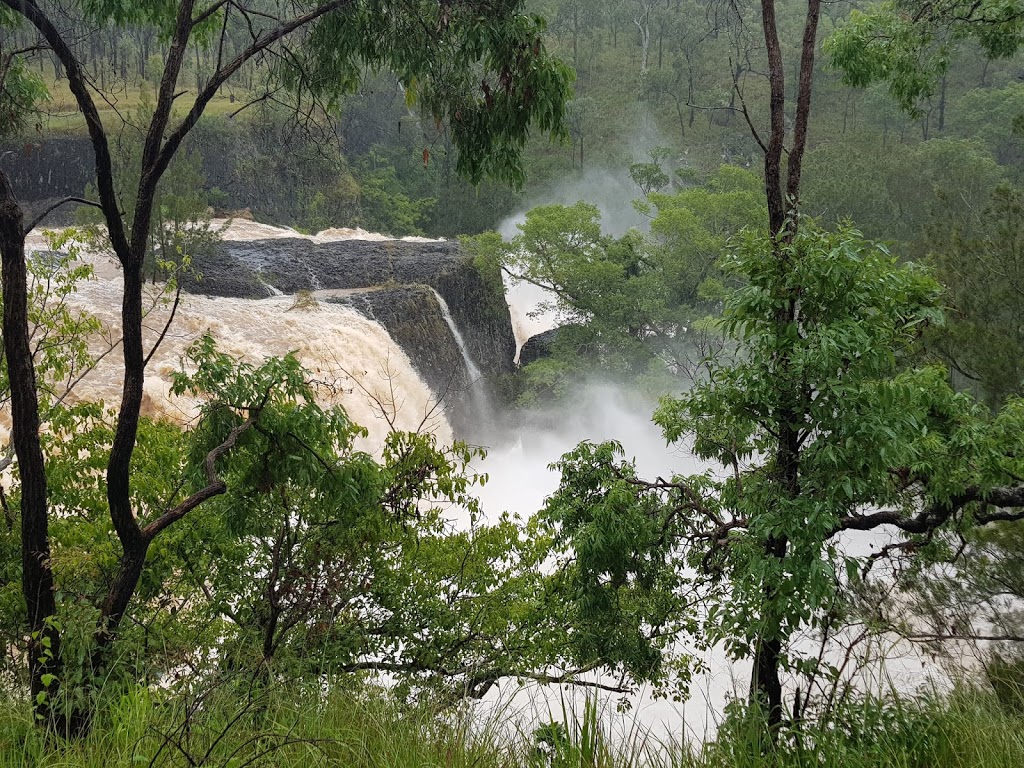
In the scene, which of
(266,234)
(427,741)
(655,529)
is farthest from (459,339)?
(427,741)

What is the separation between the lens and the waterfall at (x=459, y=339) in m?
22.4

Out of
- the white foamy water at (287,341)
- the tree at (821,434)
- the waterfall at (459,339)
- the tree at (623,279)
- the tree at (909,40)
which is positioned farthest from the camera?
the tree at (623,279)

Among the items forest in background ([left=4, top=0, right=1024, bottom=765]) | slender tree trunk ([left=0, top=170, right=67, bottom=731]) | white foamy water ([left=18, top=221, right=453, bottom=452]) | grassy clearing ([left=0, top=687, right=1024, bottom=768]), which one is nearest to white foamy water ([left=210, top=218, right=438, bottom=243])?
white foamy water ([left=18, top=221, right=453, bottom=452])

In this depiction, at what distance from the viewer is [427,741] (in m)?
2.84

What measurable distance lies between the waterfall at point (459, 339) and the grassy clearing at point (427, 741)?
63.5 ft

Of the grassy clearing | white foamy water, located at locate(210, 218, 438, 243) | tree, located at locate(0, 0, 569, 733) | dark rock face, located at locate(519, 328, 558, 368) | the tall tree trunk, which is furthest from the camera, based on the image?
dark rock face, located at locate(519, 328, 558, 368)

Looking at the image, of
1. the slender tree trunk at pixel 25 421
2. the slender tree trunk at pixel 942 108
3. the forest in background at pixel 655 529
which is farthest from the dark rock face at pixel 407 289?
the slender tree trunk at pixel 942 108

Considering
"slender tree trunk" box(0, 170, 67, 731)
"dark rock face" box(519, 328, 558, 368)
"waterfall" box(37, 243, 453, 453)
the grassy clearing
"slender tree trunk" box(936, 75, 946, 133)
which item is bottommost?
the grassy clearing

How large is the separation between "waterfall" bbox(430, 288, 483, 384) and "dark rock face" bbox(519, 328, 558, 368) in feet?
10.7

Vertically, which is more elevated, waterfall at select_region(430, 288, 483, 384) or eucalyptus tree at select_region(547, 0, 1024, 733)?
waterfall at select_region(430, 288, 483, 384)

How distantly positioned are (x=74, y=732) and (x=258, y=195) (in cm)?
3424

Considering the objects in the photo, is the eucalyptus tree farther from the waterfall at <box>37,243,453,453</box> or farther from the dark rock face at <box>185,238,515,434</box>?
the dark rock face at <box>185,238,515,434</box>

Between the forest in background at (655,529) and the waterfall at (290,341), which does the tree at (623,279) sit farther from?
the forest in background at (655,529)

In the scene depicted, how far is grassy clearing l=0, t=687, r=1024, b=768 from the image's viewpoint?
8.96ft
